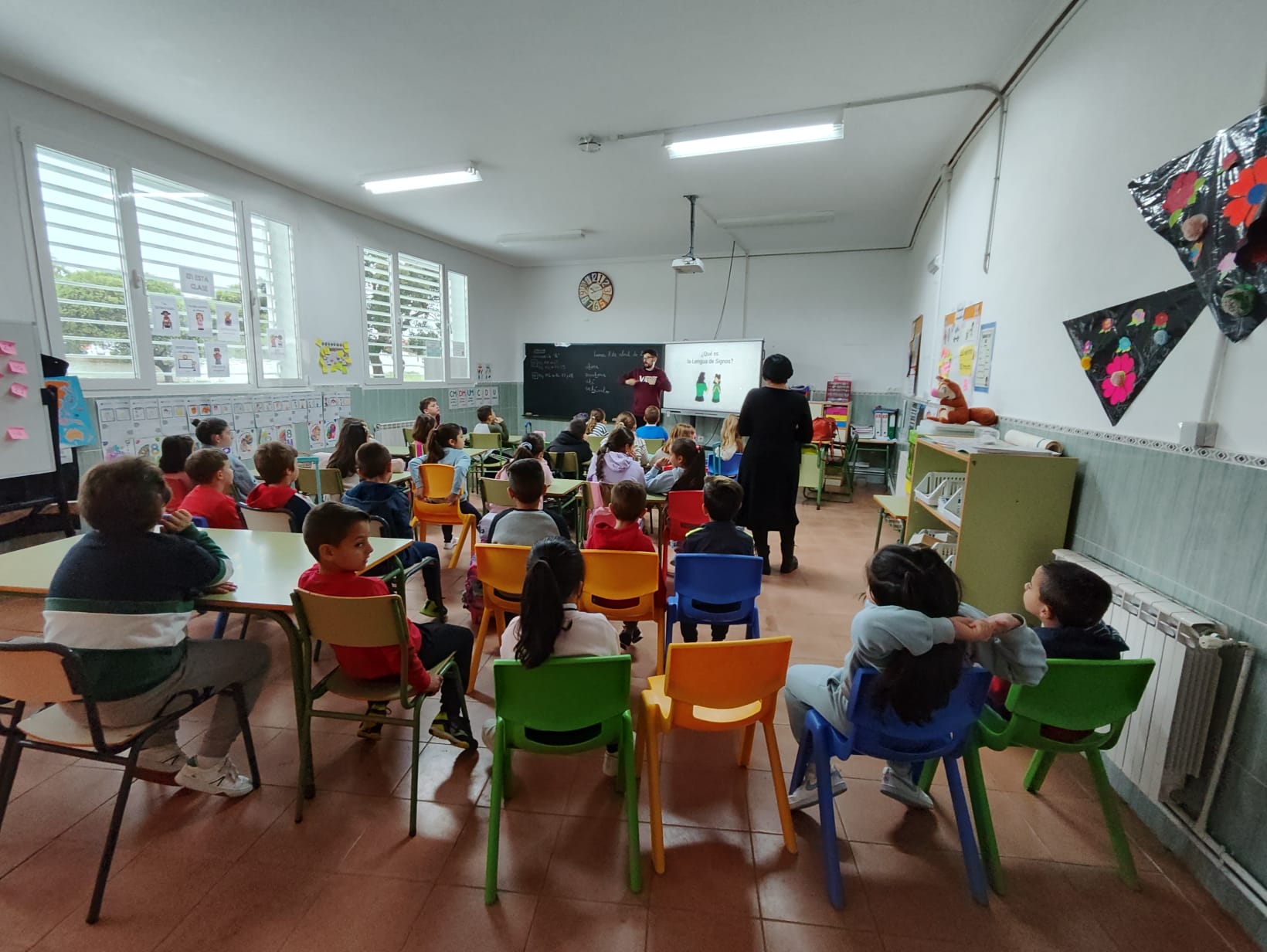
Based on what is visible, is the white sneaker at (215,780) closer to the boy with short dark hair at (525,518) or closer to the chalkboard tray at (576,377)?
the boy with short dark hair at (525,518)

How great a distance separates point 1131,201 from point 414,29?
3.32 m

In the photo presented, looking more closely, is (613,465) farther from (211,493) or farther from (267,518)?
(211,493)

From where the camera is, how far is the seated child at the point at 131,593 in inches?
56.6

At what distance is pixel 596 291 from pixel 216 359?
5.47m

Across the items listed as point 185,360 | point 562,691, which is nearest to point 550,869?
point 562,691

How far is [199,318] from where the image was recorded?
14.9 ft

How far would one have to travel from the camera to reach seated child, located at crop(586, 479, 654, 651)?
97.3 inches

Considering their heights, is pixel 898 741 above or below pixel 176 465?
below

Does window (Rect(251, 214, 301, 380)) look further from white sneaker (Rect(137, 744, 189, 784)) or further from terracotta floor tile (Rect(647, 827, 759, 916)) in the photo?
terracotta floor tile (Rect(647, 827, 759, 916))

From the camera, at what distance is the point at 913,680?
1378mm

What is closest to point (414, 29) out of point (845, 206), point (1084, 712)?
point (1084, 712)

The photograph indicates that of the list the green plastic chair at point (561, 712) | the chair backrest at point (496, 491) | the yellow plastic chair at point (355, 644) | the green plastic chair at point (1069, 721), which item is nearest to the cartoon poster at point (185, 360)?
the chair backrest at point (496, 491)

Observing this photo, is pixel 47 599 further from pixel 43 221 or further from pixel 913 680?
pixel 43 221

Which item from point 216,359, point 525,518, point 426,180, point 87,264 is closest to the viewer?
point 525,518
